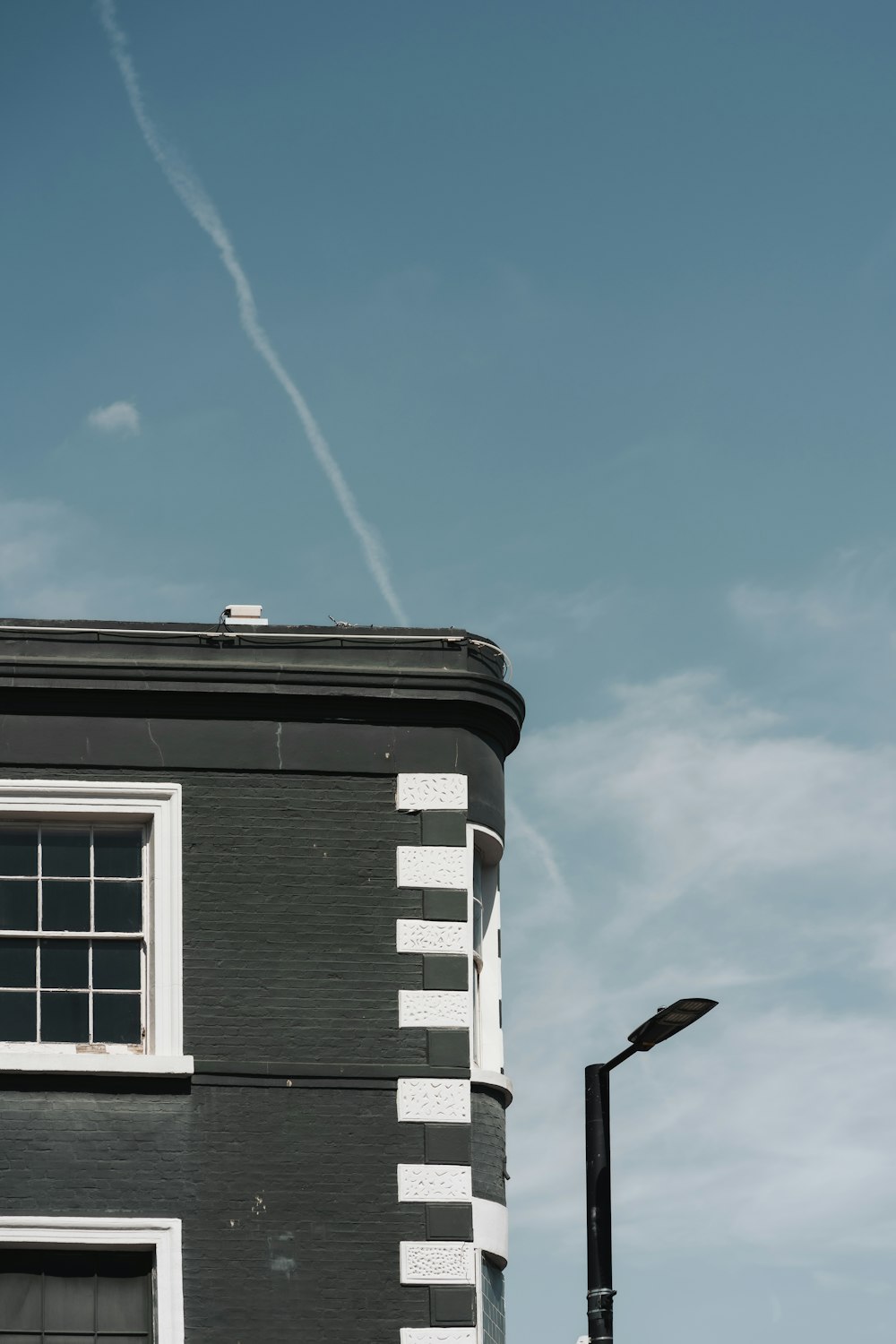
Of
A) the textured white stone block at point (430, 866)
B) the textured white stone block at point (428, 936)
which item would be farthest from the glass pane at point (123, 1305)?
the textured white stone block at point (430, 866)

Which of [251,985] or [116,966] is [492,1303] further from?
[116,966]

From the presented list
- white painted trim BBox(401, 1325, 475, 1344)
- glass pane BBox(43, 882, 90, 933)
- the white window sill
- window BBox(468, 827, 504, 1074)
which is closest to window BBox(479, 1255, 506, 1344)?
white painted trim BBox(401, 1325, 475, 1344)

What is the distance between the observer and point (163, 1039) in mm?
17219

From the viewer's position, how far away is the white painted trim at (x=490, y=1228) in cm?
1738

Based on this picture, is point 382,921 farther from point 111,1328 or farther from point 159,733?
point 111,1328

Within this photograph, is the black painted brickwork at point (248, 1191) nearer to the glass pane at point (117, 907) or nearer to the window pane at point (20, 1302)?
the window pane at point (20, 1302)

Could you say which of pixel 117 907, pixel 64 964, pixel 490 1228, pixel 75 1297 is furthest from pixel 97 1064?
pixel 490 1228

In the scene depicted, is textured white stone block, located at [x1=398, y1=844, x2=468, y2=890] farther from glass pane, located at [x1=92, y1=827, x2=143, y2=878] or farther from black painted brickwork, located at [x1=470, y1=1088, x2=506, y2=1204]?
glass pane, located at [x1=92, y1=827, x2=143, y2=878]

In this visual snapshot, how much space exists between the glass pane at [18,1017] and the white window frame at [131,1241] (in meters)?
1.47

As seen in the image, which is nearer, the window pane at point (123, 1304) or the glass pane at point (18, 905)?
the window pane at point (123, 1304)

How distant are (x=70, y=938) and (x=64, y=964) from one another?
214 millimetres

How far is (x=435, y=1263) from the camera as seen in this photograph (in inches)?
664

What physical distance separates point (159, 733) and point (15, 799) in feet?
4.37

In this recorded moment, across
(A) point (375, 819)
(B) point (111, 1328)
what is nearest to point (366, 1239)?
(B) point (111, 1328)
